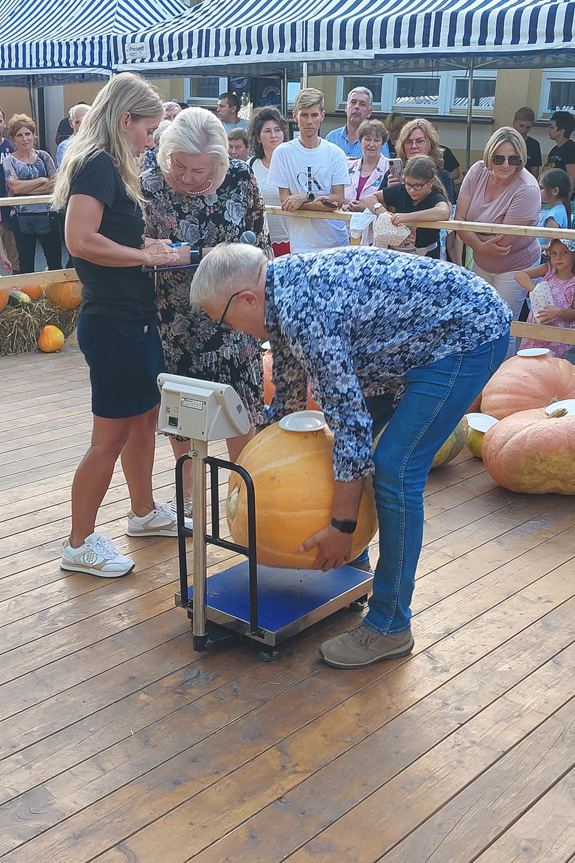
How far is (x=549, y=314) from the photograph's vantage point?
5.43 metres

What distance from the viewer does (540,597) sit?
3.34 metres

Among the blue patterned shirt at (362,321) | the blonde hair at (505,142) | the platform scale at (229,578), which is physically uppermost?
the blonde hair at (505,142)

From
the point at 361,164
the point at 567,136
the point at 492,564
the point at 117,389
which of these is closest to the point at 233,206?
the point at 117,389

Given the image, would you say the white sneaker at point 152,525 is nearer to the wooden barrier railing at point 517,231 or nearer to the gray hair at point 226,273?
the gray hair at point 226,273

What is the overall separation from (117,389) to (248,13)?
8.32m

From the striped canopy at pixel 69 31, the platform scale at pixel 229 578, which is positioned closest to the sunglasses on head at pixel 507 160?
the platform scale at pixel 229 578

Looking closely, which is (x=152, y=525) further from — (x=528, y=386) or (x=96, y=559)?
(x=528, y=386)

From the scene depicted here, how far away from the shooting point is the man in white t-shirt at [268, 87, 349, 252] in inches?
242

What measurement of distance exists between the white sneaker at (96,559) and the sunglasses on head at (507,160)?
11.7 feet

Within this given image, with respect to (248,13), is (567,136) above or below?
below

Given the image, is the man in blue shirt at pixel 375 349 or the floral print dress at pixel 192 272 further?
the floral print dress at pixel 192 272

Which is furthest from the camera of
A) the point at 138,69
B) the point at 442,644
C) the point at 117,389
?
the point at 138,69

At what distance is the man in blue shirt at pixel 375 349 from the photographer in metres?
2.46

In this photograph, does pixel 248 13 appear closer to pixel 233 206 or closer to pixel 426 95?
pixel 426 95
